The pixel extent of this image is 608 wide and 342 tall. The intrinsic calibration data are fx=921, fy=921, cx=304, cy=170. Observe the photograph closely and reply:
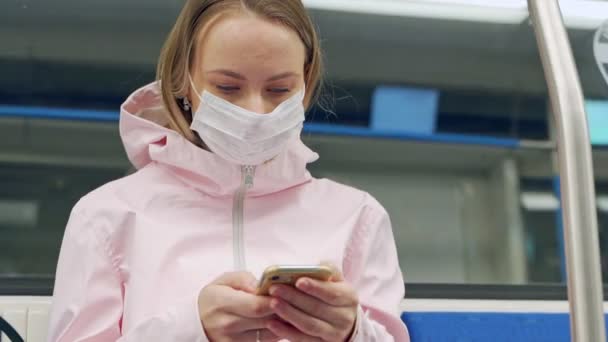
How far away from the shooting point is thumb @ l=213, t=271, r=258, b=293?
116cm

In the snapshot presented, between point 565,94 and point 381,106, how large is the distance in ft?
7.42

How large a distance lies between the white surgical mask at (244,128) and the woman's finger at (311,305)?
32 centimetres

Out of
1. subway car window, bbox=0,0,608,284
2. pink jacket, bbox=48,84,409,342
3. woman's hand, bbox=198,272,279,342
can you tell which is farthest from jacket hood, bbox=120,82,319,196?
subway car window, bbox=0,0,608,284

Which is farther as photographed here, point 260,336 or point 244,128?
point 244,128

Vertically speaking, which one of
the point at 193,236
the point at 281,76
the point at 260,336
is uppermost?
the point at 281,76

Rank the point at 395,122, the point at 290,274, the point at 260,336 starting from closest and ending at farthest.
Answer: the point at 290,274 → the point at 260,336 → the point at 395,122

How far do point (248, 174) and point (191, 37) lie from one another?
0.79ft

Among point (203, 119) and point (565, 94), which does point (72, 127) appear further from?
point (565, 94)

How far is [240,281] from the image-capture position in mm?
1160

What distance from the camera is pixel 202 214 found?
143 centimetres

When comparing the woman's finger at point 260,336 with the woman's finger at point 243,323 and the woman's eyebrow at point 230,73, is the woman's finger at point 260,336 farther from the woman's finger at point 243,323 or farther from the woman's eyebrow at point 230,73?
the woman's eyebrow at point 230,73

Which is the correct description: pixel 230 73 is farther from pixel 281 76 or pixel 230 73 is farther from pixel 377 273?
pixel 377 273

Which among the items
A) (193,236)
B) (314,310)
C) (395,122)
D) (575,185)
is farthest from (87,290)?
(395,122)

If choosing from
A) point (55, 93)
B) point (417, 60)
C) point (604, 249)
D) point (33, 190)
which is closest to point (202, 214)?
point (55, 93)
